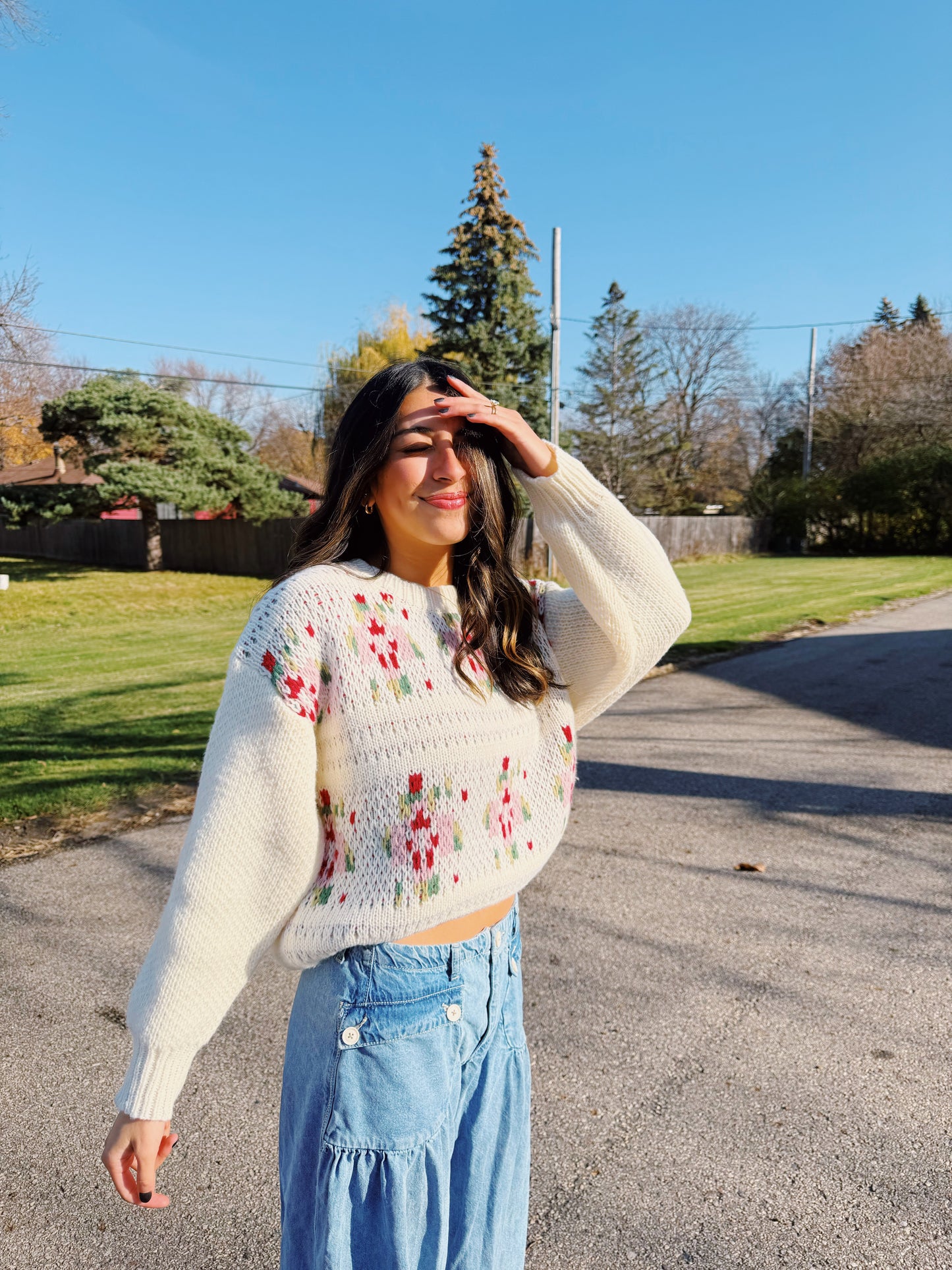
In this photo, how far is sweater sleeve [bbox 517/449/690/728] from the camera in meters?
1.60

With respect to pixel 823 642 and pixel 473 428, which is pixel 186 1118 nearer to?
pixel 473 428

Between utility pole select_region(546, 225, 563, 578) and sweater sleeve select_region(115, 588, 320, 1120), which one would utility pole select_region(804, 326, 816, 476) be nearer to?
utility pole select_region(546, 225, 563, 578)

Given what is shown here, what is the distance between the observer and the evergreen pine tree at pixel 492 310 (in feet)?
87.2

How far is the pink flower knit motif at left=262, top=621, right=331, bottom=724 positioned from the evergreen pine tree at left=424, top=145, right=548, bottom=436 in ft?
85.2

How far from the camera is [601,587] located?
1603 millimetres

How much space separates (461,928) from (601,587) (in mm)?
631

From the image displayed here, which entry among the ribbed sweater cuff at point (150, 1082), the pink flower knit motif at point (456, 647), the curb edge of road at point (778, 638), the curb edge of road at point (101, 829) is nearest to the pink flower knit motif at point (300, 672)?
the pink flower knit motif at point (456, 647)

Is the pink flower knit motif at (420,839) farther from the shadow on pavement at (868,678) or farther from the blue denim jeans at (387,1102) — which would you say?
the shadow on pavement at (868,678)

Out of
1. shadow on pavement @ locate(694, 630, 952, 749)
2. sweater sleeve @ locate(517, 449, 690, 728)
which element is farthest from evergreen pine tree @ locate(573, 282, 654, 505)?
sweater sleeve @ locate(517, 449, 690, 728)

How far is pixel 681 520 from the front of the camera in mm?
31234

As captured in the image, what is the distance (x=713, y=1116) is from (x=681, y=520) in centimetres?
2996

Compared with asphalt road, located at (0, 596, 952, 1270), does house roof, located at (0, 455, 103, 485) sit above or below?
above

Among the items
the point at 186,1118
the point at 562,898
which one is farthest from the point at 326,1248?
the point at 562,898

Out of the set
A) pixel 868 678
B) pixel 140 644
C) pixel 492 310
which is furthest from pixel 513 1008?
pixel 492 310
